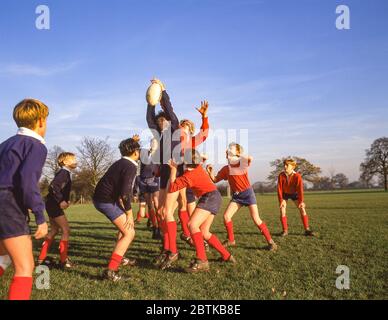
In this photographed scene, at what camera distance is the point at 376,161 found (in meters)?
67.0

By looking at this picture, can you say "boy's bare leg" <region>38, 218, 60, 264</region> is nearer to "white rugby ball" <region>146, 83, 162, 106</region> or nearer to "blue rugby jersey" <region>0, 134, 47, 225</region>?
"white rugby ball" <region>146, 83, 162, 106</region>

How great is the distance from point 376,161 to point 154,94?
71.5 meters

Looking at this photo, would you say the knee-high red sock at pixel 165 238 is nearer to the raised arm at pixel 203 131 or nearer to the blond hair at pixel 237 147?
the raised arm at pixel 203 131

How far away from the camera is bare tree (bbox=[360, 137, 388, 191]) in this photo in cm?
6625

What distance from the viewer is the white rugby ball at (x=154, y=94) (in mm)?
5953

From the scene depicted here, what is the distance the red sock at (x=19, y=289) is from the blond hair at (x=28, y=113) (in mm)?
1543

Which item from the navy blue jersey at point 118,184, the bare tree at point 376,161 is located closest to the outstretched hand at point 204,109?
the navy blue jersey at point 118,184

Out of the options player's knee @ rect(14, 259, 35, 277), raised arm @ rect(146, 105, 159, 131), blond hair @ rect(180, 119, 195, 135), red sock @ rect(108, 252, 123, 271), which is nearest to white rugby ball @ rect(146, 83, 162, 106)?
raised arm @ rect(146, 105, 159, 131)

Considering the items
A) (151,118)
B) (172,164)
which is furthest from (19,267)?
(151,118)

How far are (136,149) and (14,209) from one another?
2290 millimetres

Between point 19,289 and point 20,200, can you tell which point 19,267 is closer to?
point 19,289

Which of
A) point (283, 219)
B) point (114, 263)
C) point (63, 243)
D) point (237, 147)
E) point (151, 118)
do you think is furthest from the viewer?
point (283, 219)

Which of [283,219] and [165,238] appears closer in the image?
[165,238]
